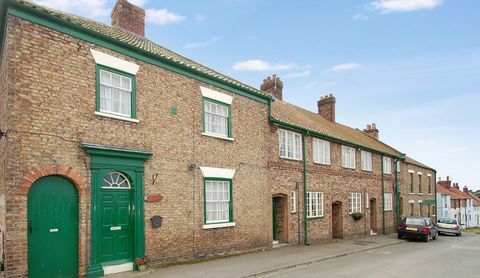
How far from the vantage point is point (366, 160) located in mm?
26141

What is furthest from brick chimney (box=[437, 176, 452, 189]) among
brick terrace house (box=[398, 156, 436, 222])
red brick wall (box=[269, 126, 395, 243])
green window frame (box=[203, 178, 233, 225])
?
green window frame (box=[203, 178, 233, 225])

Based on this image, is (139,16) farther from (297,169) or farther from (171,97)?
(297,169)

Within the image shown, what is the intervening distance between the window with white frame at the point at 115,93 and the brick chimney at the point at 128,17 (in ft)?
18.8

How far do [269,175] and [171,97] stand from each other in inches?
240

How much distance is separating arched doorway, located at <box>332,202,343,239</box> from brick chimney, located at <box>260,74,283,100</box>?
7.72 meters

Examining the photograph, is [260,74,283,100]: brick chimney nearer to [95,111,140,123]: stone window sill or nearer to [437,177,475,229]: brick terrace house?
[95,111,140,123]: stone window sill

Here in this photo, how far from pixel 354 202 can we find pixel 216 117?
13176 mm

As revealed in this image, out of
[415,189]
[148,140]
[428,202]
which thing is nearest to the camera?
[148,140]

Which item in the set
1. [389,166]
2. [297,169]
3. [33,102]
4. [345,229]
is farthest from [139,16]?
[389,166]

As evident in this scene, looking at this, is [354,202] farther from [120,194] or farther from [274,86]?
[120,194]

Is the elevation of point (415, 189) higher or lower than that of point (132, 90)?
lower

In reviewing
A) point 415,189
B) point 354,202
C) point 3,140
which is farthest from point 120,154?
point 415,189

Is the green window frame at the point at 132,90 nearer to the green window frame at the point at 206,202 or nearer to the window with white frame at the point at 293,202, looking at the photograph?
the green window frame at the point at 206,202

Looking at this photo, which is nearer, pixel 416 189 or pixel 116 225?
pixel 116 225
